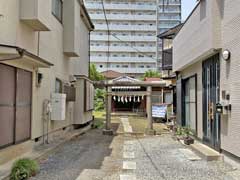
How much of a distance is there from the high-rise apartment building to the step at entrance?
193 ft

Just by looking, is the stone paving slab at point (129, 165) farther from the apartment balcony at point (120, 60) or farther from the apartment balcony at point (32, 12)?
the apartment balcony at point (120, 60)

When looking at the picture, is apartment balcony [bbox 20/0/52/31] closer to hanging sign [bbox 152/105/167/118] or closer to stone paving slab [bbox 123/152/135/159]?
stone paving slab [bbox 123/152/135/159]

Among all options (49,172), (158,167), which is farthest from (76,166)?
(158,167)

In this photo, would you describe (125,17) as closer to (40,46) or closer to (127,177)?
(40,46)

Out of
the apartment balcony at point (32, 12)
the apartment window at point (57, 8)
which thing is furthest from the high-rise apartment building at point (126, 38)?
the apartment balcony at point (32, 12)

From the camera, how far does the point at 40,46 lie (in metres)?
11.0

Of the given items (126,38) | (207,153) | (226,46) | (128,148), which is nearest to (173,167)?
(207,153)

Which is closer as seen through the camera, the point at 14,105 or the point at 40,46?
the point at 14,105

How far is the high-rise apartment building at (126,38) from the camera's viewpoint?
6988 cm

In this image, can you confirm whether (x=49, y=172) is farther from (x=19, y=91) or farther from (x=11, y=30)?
(x=11, y=30)

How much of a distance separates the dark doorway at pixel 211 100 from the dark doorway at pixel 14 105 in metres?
5.24

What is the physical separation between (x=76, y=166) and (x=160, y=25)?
219 feet

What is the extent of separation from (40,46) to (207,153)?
5834 mm

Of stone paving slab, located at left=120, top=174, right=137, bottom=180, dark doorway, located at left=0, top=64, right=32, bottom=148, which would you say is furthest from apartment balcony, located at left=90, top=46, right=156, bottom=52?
stone paving slab, located at left=120, top=174, right=137, bottom=180
